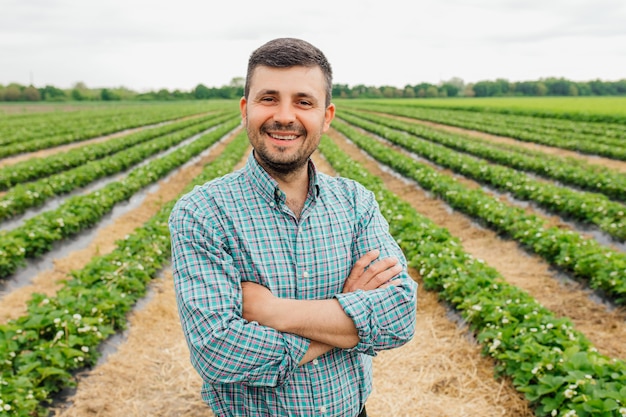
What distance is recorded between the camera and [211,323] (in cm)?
159

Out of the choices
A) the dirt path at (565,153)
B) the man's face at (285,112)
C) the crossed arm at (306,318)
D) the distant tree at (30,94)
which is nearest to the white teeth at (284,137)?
the man's face at (285,112)

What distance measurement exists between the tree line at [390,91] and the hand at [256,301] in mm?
98492

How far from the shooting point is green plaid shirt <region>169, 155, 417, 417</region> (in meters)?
1.60

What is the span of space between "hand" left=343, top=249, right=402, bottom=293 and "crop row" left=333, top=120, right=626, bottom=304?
516 cm

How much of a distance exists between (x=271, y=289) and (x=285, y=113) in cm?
63

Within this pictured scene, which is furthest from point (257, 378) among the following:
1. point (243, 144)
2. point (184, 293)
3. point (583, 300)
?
point (243, 144)

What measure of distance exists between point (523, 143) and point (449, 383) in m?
20.9

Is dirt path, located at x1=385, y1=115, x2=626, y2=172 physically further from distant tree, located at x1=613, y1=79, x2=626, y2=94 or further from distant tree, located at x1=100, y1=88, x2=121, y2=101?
distant tree, located at x1=100, y1=88, x2=121, y2=101

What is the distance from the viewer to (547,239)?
7.54 metres

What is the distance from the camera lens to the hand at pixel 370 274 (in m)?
1.90

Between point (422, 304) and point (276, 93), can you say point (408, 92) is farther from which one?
point (276, 93)

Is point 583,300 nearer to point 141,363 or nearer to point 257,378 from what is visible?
point 141,363

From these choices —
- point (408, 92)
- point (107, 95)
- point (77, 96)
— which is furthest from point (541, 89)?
point (77, 96)

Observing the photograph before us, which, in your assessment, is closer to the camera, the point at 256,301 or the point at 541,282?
the point at 256,301
